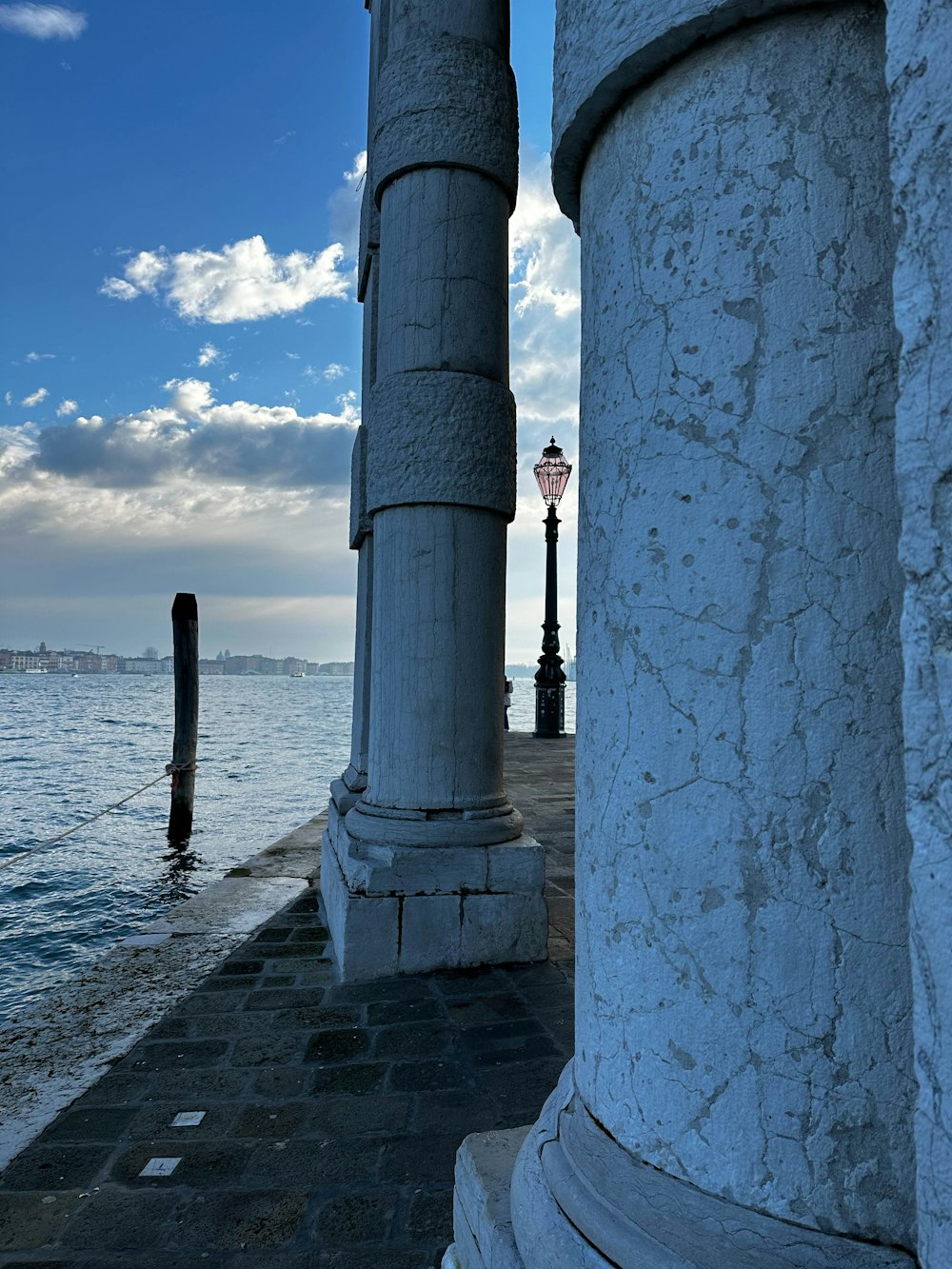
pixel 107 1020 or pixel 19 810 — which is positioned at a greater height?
pixel 107 1020

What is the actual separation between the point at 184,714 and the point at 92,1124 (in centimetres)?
Result: 1079

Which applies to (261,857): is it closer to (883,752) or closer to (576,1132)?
(576,1132)

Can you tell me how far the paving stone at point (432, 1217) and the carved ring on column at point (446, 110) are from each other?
14.7ft

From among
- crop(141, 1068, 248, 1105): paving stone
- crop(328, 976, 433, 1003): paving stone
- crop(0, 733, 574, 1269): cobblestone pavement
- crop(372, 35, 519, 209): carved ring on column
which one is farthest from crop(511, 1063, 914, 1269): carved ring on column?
crop(372, 35, 519, 209): carved ring on column

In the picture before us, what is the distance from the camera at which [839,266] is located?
124 centimetres

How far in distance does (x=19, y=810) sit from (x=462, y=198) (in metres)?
17.4

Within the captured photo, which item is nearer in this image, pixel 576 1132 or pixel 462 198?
pixel 576 1132

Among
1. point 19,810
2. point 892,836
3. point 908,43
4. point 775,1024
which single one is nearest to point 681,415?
point 908,43

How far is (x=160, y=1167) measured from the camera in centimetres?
247

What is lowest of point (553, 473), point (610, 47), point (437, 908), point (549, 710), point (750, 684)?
point (437, 908)

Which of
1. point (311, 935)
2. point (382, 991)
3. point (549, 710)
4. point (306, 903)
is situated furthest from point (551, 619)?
point (382, 991)

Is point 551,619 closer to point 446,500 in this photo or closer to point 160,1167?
point 446,500

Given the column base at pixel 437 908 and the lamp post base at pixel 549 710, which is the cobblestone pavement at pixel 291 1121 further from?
the lamp post base at pixel 549 710

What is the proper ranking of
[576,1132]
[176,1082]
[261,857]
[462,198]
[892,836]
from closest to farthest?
[892,836] → [576,1132] → [176,1082] → [462,198] → [261,857]
